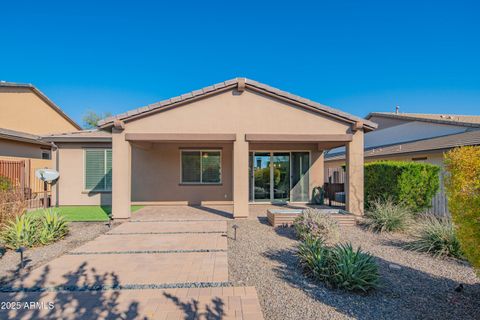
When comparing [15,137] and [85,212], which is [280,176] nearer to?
[85,212]

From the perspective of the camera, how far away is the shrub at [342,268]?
3984 millimetres

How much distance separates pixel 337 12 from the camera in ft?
43.0

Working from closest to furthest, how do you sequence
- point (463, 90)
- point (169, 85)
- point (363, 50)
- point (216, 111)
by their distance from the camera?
point (216, 111)
point (363, 50)
point (463, 90)
point (169, 85)

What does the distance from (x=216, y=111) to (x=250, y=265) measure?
5.91 m

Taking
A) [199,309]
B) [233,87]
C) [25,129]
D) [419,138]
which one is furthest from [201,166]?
[419,138]

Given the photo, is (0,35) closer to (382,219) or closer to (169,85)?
(169,85)

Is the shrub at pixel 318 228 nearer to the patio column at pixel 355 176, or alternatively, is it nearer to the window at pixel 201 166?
the patio column at pixel 355 176

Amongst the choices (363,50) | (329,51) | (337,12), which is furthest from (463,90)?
(337,12)

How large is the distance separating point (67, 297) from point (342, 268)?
178 inches

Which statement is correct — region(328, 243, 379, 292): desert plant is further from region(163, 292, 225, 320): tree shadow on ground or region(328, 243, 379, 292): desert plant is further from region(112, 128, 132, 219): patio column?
region(112, 128, 132, 219): patio column

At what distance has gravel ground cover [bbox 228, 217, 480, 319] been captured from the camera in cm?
342

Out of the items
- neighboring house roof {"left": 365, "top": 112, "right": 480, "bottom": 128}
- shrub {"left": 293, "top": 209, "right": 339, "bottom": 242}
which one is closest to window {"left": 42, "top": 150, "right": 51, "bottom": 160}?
shrub {"left": 293, "top": 209, "right": 339, "bottom": 242}

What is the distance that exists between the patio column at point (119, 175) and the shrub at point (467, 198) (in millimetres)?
9101

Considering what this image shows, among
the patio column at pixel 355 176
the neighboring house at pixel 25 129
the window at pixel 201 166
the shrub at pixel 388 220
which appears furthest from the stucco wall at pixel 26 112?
the shrub at pixel 388 220
